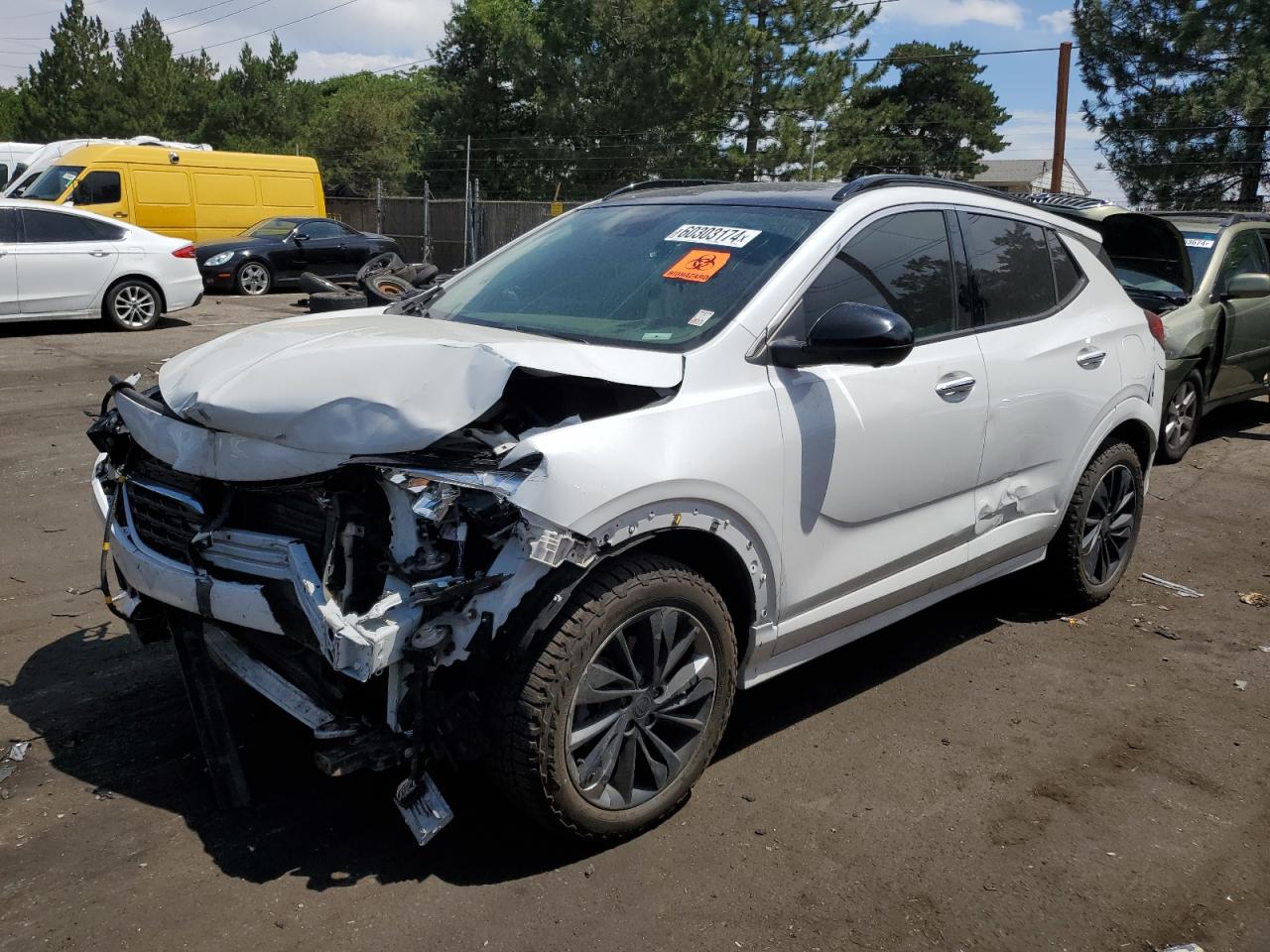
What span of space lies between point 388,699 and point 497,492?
23.8 inches

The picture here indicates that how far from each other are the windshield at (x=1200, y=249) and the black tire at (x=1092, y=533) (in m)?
4.20

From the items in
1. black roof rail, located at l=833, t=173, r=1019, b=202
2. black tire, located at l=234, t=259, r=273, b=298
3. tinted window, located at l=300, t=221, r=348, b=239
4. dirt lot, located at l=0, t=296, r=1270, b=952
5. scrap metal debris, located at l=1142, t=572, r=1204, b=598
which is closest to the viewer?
dirt lot, located at l=0, t=296, r=1270, b=952

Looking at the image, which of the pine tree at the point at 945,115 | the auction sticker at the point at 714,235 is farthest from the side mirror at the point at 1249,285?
the pine tree at the point at 945,115

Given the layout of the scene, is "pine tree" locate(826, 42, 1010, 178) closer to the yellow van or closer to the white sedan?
the yellow van

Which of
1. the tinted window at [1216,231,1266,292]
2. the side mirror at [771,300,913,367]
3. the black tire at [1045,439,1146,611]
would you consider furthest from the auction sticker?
the tinted window at [1216,231,1266,292]

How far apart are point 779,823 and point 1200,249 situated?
7.37 m

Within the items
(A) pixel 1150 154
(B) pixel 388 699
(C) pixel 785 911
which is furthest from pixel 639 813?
(A) pixel 1150 154

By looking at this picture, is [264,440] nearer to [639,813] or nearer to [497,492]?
[497,492]

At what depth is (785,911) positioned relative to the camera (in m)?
2.96

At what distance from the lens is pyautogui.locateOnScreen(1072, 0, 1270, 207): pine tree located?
20.9 meters

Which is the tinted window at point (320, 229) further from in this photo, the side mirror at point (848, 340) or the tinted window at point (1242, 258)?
the side mirror at point (848, 340)

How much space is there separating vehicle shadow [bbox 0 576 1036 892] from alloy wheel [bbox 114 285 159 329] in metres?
9.99

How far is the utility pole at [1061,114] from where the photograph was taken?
817 inches

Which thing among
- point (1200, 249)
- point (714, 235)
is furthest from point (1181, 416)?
point (714, 235)
